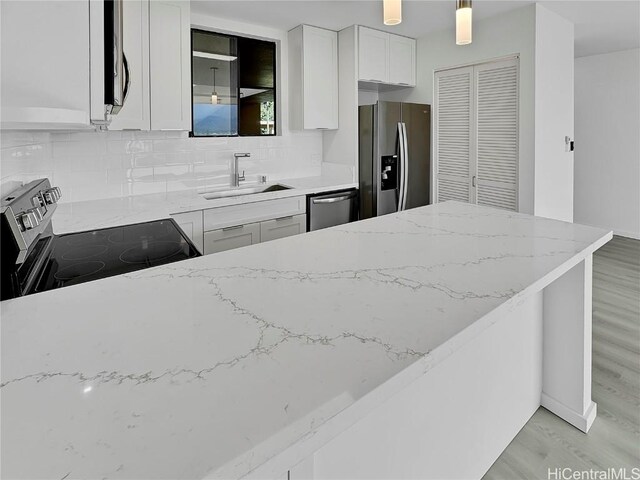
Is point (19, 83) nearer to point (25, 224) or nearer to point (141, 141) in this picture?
point (25, 224)

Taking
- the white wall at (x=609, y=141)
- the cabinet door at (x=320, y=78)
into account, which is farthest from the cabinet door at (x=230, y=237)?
the white wall at (x=609, y=141)

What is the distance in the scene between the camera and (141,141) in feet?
10.7

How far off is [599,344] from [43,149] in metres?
3.77

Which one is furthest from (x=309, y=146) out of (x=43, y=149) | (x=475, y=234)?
(x=475, y=234)

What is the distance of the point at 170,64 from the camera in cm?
297

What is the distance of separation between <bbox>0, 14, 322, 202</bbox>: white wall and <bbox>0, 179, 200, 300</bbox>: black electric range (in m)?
0.51

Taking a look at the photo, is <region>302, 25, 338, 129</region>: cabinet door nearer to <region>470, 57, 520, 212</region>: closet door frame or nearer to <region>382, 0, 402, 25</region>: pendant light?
<region>470, 57, 520, 212</region>: closet door frame

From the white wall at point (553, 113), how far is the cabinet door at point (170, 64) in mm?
2813

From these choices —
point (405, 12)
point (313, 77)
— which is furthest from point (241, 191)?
point (405, 12)

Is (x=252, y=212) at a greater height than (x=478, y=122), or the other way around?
(x=478, y=122)

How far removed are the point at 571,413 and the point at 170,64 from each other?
10.6 ft

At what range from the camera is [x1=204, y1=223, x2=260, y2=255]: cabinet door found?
9.57 feet

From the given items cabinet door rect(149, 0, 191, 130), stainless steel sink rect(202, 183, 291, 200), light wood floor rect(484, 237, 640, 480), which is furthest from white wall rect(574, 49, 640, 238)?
cabinet door rect(149, 0, 191, 130)

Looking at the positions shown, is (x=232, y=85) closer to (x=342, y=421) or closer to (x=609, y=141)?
(x=342, y=421)
